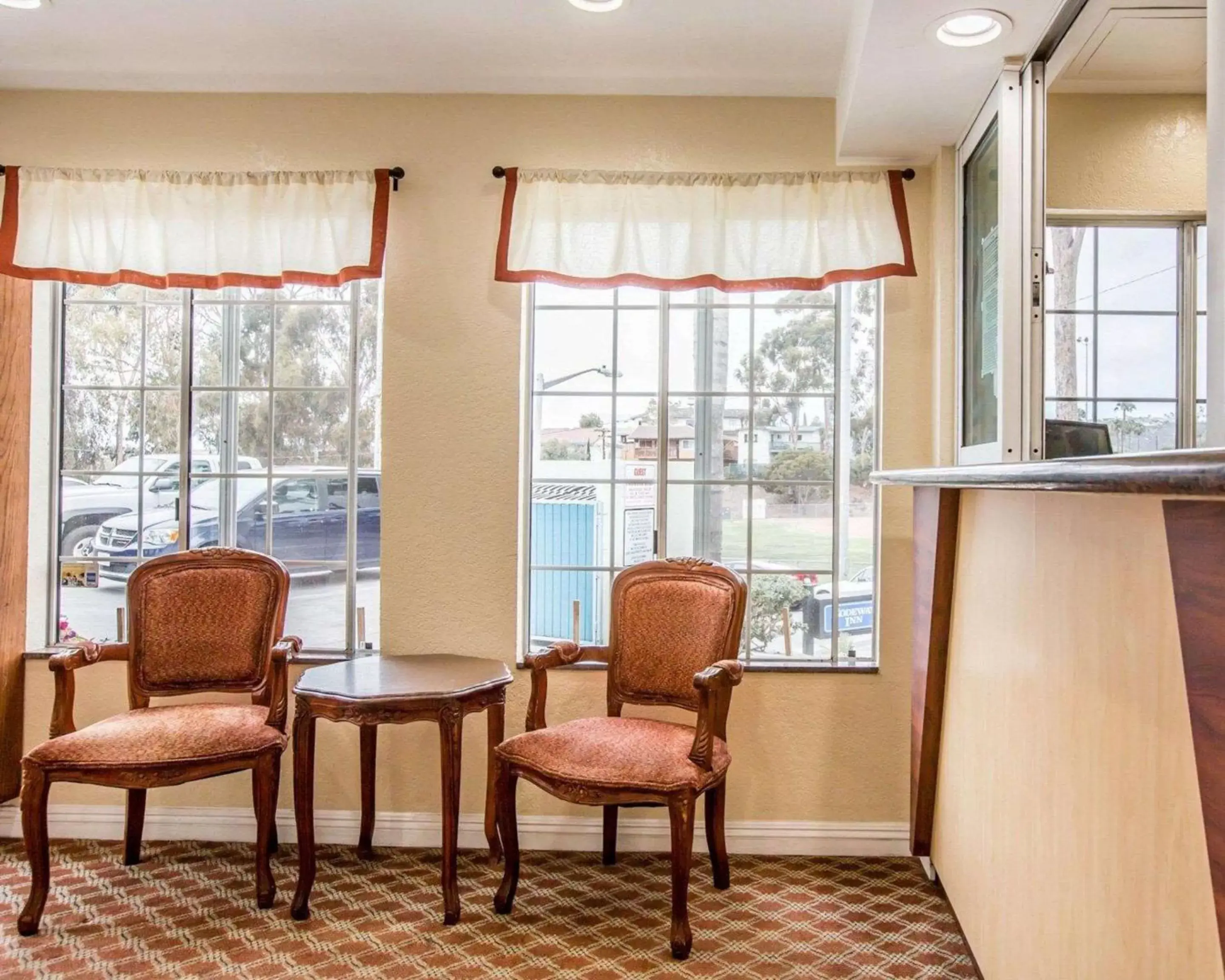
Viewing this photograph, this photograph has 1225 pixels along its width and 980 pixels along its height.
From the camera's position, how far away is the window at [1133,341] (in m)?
2.42

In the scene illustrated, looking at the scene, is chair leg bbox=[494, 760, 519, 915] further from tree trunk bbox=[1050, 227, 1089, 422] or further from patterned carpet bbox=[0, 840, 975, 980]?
tree trunk bbox=[1050, 227, 1089, 422]

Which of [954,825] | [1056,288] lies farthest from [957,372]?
[954,825]

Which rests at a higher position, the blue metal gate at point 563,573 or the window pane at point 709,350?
the window pane at point 709,350

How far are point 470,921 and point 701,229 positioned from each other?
7.26 feet

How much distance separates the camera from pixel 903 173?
281 cm

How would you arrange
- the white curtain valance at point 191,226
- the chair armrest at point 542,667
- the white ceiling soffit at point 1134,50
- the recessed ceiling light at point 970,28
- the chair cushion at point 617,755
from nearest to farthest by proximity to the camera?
the recessed ceiling light at point 970,28 < the white ceiling soffit at point 1134,50 < the chair cushion at point 617,755 < the chair armrest at point 542,667 < the white curtain valance at point 191,226

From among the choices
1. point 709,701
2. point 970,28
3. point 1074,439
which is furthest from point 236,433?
point 1074,439

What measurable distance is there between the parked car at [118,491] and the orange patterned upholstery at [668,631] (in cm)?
144

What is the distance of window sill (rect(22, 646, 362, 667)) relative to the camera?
2.95 metres

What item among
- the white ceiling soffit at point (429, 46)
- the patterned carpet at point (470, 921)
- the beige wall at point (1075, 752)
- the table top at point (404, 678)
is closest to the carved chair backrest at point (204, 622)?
the table top at point (404, 678)

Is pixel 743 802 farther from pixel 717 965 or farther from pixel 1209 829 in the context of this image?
pixel 1209 829

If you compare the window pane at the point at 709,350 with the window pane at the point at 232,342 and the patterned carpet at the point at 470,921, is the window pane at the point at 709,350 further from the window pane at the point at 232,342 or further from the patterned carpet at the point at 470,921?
the patterned carpet at the point at 470,921

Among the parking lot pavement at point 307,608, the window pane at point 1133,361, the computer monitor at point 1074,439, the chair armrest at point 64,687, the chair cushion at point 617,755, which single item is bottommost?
the chair cushion at point 617,755

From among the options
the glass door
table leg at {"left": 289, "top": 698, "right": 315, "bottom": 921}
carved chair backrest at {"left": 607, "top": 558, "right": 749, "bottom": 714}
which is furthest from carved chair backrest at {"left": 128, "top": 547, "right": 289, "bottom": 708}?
the glass door
